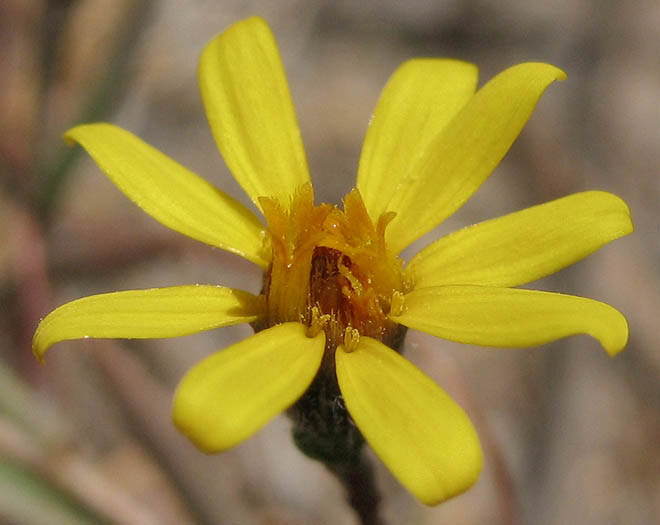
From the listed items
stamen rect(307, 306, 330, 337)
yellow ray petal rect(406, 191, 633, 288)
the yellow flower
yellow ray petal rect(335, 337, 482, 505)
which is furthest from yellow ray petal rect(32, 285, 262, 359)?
yellow ray petal rect(406, 191, 633, 288)

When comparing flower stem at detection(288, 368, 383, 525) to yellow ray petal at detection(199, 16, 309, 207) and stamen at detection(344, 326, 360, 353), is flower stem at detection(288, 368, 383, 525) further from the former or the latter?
yellow ray petal at detection(199, 16, 309, 207)

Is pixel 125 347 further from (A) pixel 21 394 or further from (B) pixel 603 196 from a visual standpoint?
(B) pixel 603 196

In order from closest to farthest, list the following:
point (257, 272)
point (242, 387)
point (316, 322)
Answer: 1. point (242, 387)
2. point (316, 322)
3. point (257, 272)

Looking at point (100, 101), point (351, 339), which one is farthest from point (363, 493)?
point (100, 101)

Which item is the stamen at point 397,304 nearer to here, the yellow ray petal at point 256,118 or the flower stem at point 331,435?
the flower stem at point 331,435

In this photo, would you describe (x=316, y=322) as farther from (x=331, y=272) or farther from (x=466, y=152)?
(x=466, y=152)

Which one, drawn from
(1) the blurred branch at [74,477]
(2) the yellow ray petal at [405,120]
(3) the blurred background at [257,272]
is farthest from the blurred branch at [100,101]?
(2) the yellow ray petal at [405,120]
